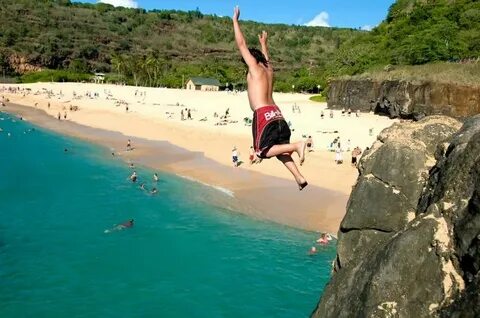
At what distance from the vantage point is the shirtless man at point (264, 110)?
6398 mm

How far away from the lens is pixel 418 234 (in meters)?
7.04

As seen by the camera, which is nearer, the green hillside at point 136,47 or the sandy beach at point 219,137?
the sandy beach at point 219,137

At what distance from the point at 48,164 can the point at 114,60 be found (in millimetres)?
93642

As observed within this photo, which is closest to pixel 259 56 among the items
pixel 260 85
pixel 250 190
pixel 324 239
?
pixel 260 85

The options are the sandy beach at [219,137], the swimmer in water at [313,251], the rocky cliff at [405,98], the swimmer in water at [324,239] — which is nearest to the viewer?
the swimmer in water at [313,251]

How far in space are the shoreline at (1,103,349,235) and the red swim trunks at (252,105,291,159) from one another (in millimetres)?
17274

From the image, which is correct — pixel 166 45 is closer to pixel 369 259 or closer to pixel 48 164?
pixel 48 164

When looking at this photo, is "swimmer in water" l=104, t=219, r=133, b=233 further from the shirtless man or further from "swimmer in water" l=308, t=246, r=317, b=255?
the shirtless man

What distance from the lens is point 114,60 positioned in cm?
12938

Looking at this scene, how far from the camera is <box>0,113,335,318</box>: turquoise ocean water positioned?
57.5 feet

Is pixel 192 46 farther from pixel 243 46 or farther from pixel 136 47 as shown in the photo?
pixel 243 46

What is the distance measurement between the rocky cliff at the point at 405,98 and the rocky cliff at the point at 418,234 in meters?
34.3

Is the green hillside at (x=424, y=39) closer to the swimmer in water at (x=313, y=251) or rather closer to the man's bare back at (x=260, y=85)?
the swimmer in water at (x=313, y=251)

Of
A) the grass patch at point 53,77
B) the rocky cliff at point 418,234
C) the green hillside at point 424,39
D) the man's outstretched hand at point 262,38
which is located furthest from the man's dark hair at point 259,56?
the grass patch at point 53,77
